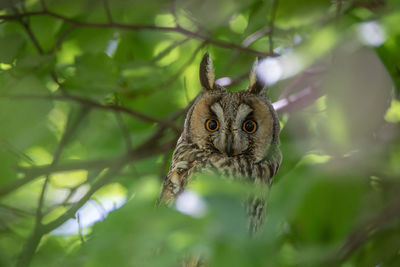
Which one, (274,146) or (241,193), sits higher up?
(274,146)

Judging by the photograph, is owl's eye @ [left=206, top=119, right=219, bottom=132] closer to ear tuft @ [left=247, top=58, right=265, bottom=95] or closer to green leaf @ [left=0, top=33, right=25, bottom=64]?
ear tuft @ [left=247, top=58, right=265, bottom=95]

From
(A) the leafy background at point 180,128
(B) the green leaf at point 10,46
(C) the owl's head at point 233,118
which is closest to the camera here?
(A) the leafy background at point 180,128

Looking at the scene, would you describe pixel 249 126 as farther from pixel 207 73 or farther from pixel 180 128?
pixel 180 128

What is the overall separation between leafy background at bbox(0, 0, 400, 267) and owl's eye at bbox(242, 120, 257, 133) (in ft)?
0.54

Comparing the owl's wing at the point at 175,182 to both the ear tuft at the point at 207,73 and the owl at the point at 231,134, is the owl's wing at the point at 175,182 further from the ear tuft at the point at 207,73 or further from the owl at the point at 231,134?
the ear tuft at the point at 207,73

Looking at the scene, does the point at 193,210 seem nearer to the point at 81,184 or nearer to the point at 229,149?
the point at 229,149

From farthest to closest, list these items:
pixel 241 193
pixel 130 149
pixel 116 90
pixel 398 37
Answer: pixel 130 149 → pixel 116 90 → pixel 398 37 → pixel 241 193

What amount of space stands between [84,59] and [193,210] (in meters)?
1.32

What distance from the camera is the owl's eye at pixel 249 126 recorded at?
229cm

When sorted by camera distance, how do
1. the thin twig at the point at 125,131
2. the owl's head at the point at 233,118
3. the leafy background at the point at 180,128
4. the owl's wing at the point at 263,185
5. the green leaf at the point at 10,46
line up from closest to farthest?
the leafy background at the point at 180,128 → the owl's wing at the point at 263,185 → the green leaf at the point at 10,46 → the owl's head at the point at 233,118 → the thin twig at the point at 125,131

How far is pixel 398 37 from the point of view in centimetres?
158

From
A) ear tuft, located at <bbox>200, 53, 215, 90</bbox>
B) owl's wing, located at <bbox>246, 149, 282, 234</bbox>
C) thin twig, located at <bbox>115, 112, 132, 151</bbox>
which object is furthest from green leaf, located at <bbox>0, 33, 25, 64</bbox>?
owl's wing, located at <bbox>246, 149, 282, 234</bbox>

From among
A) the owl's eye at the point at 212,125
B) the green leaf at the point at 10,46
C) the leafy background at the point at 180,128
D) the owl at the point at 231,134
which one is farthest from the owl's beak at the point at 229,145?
the green leaf at the point at 10,46

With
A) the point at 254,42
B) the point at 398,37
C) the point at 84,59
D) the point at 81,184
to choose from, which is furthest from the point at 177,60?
the point at 398,37
